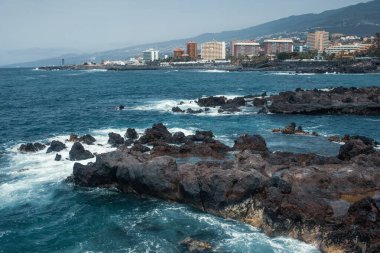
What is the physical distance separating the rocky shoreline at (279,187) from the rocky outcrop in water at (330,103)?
28.9m

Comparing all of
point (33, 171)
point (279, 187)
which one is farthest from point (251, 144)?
point (33, 171)

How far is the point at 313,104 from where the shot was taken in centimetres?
6500

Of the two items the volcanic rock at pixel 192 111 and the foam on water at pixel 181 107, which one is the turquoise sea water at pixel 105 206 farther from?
the volcanic rock at pixel 192 111

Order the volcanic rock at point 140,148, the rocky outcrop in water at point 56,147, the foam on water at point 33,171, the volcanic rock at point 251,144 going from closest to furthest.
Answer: the foam on water at point 33,171 → the volcanic rock at point 251,144 → the volcanic rock at point 140,148 → the rocky outcrop in water at point 56,147

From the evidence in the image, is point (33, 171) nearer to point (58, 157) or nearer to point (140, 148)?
point (58, 157)

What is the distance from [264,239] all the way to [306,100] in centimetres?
4739

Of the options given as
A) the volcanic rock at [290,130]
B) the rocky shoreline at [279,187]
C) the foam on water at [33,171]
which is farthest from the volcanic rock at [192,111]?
the rocky shoreline at [279,187]

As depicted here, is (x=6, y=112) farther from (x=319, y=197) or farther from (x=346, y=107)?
(x=319, y=197)

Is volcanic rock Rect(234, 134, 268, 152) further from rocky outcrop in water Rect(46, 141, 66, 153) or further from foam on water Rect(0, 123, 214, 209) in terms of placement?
rocky outcrop in water Rect(46, 141, 66, 153)

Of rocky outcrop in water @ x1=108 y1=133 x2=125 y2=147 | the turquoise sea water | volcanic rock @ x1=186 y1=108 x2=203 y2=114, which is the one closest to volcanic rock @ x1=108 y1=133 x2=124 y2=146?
rocky outcrop in water @ x1=108 y1=133 x2=125 y2=147

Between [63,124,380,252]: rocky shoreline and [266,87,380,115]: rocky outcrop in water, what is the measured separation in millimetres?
28896

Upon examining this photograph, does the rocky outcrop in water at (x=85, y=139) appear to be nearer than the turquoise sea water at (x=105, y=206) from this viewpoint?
No

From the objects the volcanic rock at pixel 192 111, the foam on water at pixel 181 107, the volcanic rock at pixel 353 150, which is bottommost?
the foam on water at pixel 181 107

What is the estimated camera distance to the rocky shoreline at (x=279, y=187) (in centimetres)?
2259
